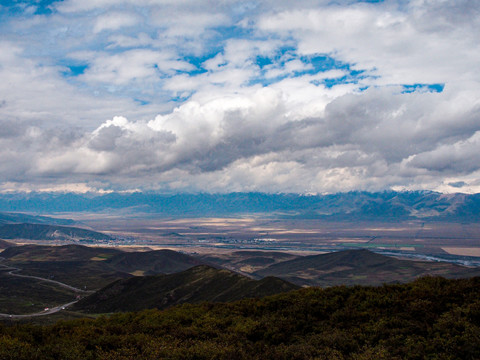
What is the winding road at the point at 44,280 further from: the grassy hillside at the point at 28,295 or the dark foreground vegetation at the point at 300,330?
the dark foreground vegetation at the point at 300,330

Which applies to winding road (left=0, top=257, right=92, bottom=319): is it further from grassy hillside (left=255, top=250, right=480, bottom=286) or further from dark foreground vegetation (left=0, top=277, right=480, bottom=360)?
grassy hillside (left=255, top=250, right=480, bottom=286)

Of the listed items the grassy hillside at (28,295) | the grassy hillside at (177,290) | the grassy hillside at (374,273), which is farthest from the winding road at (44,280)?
the grassy hillside at (374,273)

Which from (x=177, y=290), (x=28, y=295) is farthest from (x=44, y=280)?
(x=177, y=290)

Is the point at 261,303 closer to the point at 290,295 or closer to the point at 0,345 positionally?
the point at 290,295

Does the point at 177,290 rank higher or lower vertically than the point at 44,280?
higher

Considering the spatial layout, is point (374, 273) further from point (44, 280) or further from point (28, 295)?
point (28, 295)

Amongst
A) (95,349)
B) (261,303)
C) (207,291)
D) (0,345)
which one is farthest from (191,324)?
(207,291)
